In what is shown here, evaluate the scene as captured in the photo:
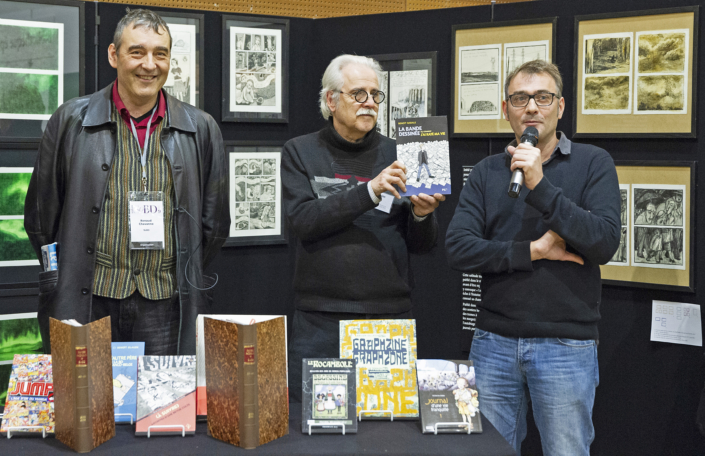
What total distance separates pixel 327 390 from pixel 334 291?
2.25 ft

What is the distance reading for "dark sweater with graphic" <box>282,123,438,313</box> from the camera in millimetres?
2455

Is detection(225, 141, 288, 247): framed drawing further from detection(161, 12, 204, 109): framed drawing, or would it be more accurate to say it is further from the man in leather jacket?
the man in leather jacket

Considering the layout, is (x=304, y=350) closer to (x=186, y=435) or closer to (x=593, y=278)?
(x=186, y=435)

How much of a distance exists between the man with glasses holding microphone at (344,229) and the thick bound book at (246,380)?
2.26ft

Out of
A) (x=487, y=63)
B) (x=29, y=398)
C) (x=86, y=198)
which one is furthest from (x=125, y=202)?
(x=487, y=63)

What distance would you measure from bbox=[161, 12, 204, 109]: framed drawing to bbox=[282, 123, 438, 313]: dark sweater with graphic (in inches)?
57.9

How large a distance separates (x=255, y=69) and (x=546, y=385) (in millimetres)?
2630

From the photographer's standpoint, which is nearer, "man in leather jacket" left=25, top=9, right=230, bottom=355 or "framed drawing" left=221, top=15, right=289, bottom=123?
"man in leather jacket" left=25, top=9, right=230, bottom=355

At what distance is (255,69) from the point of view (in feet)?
13.0

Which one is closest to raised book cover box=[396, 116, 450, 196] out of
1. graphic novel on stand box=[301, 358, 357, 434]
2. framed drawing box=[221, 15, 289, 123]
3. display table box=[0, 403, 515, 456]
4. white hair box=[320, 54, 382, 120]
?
white hair box=[320, 54, 382, 120]

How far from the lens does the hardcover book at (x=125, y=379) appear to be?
73.6 inches

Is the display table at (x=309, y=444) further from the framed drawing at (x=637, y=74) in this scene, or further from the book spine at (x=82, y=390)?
Answer: the framed drawing at (x=637, y=74)

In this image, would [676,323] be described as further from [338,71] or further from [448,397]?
[338,71]

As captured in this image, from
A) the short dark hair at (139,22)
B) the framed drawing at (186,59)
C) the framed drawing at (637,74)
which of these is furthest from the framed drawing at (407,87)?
the short dark hair at (139,22)
